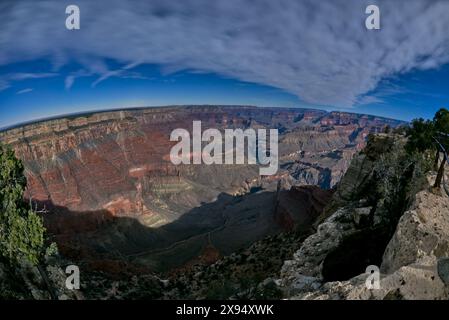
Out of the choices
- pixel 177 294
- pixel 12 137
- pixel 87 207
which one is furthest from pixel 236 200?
pixel 177 294

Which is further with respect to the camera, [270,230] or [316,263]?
[270,230]

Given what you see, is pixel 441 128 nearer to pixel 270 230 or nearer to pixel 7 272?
pixel 7 272

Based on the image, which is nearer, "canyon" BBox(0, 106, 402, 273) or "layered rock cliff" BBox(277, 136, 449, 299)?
"layered rock cliff" BBox(277, 136, 449, 299)

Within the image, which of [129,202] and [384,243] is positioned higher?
[384,243]

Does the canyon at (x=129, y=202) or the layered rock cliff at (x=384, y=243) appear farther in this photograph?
the canyon at (x=129, y=202)

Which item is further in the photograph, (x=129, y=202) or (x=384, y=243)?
(x=129, y=202)

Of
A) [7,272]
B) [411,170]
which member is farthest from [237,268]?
[7,272]
